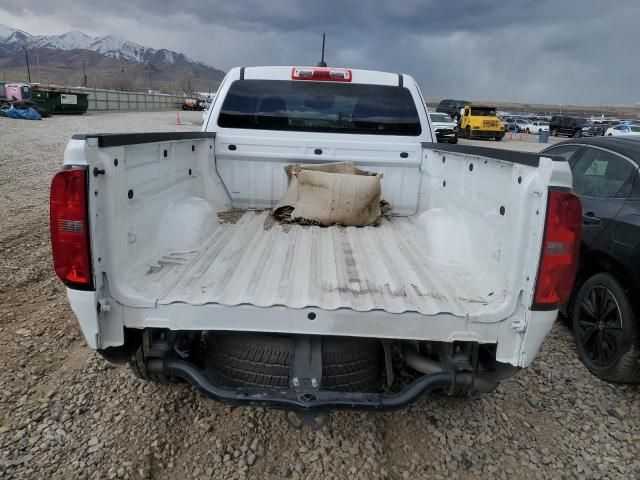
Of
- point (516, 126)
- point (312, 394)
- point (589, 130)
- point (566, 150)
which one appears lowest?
point (312, 394)

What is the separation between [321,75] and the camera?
4.38 m

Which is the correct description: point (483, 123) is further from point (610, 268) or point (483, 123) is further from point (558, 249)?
point (558, 249)

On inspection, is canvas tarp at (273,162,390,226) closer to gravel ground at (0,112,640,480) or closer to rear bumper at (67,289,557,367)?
gravel ground at (0,112,640,480)

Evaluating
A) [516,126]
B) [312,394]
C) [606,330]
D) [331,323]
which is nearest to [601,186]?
[606,330]

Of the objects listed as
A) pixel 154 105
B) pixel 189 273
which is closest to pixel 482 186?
pixel 189 273

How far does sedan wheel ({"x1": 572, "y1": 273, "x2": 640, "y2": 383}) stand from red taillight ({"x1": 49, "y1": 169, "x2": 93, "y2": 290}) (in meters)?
3.57

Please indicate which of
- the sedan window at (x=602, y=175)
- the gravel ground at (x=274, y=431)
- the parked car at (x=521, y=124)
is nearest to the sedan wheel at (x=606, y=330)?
the gravel ground at (x=274, y=431)

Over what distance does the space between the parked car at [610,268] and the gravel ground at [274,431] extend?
245mm

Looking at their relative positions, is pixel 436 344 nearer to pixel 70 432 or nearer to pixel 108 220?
pixel 108 220

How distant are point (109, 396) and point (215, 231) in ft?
4.28

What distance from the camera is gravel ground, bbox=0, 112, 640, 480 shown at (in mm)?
2691

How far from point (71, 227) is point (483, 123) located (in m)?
33.3

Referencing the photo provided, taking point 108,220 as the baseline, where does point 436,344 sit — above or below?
below

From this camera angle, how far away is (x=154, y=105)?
192ft
